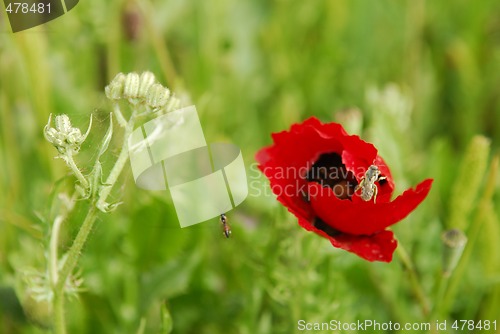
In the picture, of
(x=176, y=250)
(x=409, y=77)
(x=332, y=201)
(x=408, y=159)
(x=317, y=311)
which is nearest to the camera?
(x=332, y=201)

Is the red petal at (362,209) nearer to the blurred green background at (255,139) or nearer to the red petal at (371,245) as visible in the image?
the red petal at (371,245)

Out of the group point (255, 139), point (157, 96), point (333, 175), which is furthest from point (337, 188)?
point (255, 139)

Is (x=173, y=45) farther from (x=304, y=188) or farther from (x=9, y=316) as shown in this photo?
(x=304, y=188)

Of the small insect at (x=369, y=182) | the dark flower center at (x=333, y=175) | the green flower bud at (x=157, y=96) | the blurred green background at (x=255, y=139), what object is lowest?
the blurred green background at (x=255, y=139)

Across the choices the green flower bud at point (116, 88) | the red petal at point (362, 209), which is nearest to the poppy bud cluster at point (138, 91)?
the green flower bud at point (116, 88)

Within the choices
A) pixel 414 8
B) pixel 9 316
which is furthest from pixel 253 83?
pixel 9 316

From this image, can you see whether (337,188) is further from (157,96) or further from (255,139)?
(255,139)

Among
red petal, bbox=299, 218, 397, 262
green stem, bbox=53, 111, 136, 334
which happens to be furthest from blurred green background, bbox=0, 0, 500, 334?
red petal, bbox=299, 218, 397, 262
